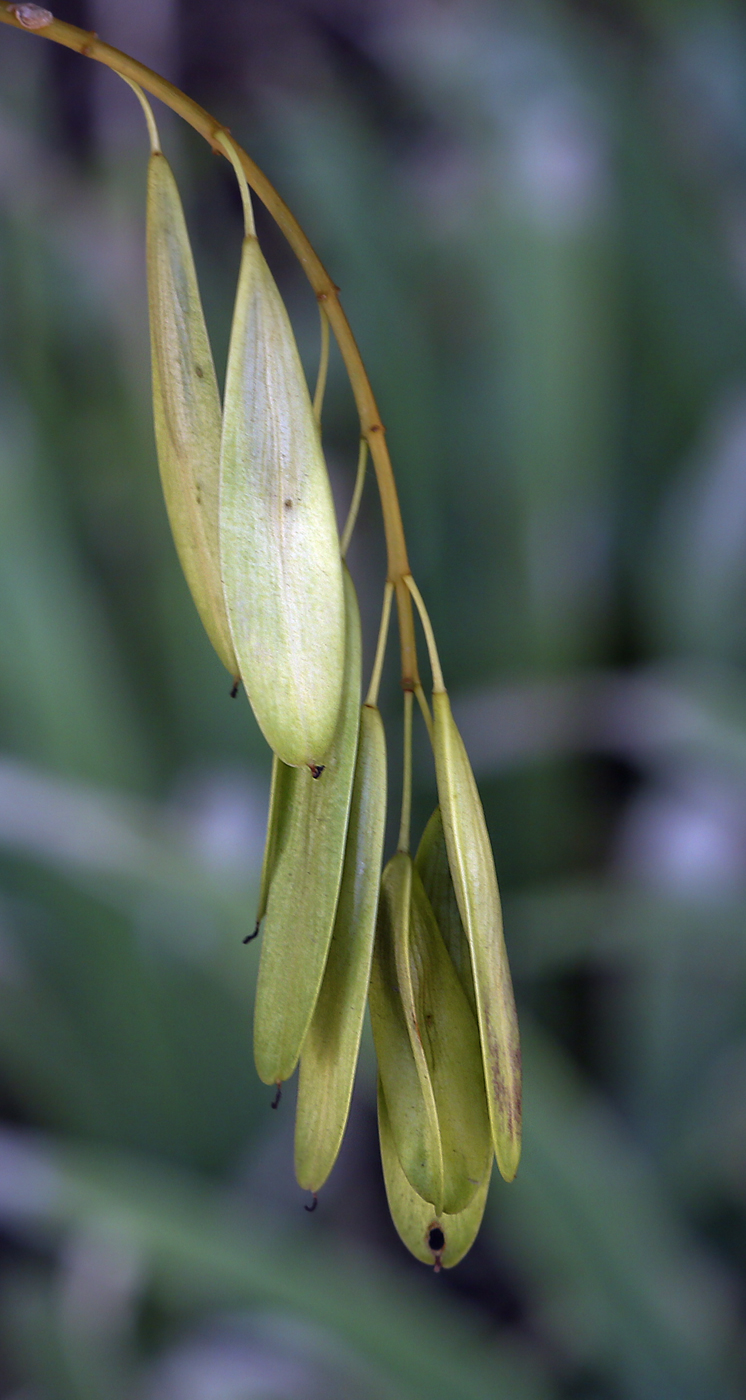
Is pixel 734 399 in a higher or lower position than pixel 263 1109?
higher

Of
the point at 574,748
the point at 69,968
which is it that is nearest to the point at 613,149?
the point at 574,748

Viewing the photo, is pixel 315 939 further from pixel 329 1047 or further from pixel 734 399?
pixel 734 399

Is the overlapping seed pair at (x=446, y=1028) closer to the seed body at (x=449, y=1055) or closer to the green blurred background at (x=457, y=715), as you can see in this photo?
the seed body at (x=449, y=1055)

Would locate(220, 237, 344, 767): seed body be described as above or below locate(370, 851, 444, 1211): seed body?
above

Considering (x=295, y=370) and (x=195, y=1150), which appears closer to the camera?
(x=295, y=370)

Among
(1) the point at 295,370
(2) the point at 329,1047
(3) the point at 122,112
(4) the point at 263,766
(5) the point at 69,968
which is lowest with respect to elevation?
(5) the point at 69,968

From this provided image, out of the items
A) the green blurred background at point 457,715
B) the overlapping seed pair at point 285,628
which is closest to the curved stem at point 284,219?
the overlapping seed pair at point 285,628

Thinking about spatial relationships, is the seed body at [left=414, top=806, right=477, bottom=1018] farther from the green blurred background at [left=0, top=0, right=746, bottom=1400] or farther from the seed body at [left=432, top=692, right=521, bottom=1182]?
the green blurred background at [left=0, top=0, right=746, bottom=1400]

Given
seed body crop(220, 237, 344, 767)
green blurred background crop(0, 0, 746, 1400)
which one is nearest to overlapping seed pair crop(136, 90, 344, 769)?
seed body crop(220, 237, 344, 767)
